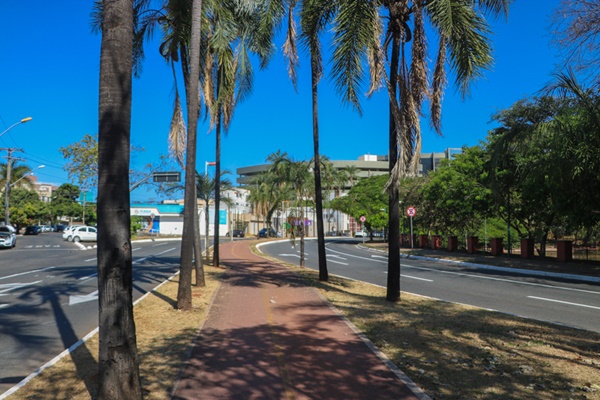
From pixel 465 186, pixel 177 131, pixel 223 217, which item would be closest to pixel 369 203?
pixel 465 186

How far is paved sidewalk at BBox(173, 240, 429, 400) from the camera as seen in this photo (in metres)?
5.11

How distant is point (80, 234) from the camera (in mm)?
47156

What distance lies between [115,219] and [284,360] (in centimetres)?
299

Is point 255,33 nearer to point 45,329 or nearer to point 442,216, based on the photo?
point 45,329

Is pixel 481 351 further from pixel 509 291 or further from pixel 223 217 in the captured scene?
pixel 223 217

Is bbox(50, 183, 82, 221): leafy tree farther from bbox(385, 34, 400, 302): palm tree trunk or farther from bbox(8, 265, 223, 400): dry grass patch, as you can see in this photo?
bbox(385, 34, 400, 302): palm tree trunk

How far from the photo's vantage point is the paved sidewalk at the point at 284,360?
511cm

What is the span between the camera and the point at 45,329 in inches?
342

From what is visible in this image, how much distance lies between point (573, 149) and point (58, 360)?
622 inches

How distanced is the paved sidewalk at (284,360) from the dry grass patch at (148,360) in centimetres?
22

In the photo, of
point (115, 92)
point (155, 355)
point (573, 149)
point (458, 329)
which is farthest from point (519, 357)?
point (573, 149)

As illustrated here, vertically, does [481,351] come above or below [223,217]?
below

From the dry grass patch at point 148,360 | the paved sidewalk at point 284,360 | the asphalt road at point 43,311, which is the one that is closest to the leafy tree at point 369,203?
the asphalt road at point 43,311

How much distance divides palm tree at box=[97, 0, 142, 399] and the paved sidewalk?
0.83 meters
